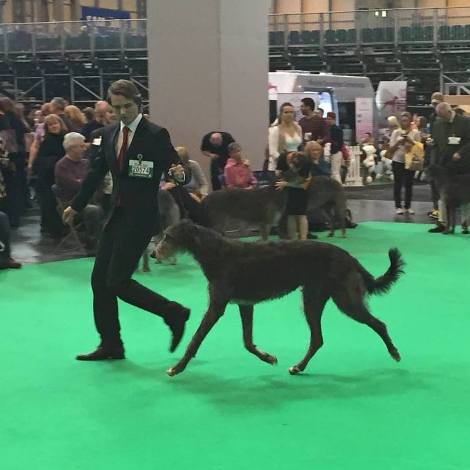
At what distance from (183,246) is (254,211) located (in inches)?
197

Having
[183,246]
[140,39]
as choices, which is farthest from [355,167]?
[183,246]

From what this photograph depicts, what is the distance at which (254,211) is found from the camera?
9.30m

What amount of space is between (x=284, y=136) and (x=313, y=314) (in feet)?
20.0

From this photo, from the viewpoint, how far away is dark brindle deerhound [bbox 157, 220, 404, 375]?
4.33m

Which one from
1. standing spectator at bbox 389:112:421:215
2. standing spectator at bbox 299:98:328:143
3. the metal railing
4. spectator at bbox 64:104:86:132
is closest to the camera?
spectator at bbox 64:104:86:132

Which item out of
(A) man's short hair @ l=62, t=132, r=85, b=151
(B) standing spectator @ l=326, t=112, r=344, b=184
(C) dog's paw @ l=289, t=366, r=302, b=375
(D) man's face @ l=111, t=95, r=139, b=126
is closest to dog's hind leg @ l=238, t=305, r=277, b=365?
(C) dog's paw @ l=289, t=366, r=302, b=375

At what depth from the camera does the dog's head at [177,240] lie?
433 cm

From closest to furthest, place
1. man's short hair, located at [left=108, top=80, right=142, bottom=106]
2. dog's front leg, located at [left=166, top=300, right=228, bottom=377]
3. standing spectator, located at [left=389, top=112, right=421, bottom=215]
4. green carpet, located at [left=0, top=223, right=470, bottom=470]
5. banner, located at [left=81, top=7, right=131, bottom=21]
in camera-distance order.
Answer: green carpet, located at [left=0, top=223, right=470, bottom=470] < dog's front leg, located at [left=166, top=300, right=228, bottom=377] < man's short hair, located at [left=108, top=80, right=142, bottom=106] < standing spectator, located at [left=389, top=112, right=421, bottom=215] < banner, located at [left=81, top=7, right=131, bottom=21]

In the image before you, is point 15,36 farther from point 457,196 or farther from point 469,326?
point 469,326

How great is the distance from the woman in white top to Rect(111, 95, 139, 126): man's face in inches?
235

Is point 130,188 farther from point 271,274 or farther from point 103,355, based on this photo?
point 103,355

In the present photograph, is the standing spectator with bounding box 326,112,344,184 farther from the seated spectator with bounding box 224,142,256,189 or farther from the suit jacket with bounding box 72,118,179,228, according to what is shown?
the suit jacket with bounding box 72,118,179,228

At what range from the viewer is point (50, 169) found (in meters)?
9.92

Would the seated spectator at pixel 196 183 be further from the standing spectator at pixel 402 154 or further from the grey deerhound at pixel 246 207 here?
the standing spectator at pixel 402 154
